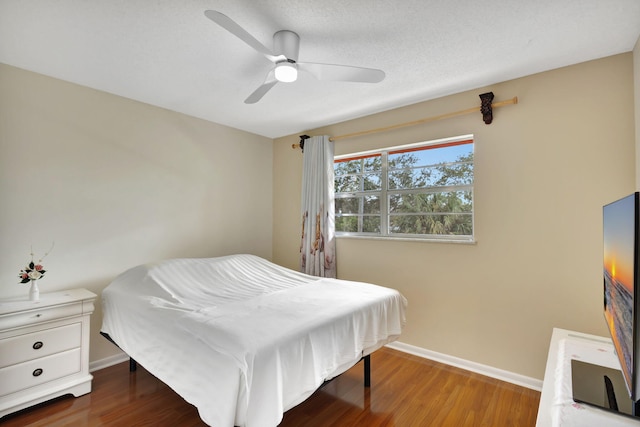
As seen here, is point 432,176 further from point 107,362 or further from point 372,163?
point 107,362

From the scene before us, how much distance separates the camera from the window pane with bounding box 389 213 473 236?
2.81 meters

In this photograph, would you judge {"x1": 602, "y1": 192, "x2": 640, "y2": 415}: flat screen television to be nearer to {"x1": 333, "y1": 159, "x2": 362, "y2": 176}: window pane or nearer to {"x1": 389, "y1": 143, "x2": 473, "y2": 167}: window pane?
{"x1": 389, "y1": 143, "x2": 473, "y2": 167}: window pane

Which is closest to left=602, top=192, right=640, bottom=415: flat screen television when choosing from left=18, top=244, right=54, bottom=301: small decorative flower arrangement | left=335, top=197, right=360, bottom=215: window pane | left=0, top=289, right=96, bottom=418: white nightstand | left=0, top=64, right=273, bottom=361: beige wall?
left=335, top=197, right=360, bottom=215: window pane

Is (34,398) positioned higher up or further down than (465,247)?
further down

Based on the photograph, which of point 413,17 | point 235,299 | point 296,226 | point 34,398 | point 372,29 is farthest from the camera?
point 296,226

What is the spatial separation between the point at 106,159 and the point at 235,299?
70.7 inches

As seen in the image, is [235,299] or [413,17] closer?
[413,17]

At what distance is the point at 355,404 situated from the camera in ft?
7.04

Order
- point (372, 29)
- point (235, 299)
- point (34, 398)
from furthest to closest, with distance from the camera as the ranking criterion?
point (235, 299) → point (34, 398) → point (372, 29)

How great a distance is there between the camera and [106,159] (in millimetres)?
2750

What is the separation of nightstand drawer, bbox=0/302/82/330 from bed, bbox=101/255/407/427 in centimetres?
25

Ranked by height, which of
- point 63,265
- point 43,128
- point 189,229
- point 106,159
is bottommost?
point 63,265

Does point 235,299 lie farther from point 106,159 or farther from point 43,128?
point 43,128

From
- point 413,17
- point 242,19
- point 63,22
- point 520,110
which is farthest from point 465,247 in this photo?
point 63,22
